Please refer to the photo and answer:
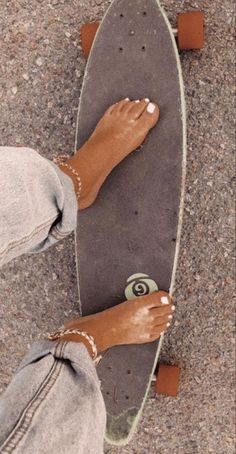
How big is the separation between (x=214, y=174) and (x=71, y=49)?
433 mm

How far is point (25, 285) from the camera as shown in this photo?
140 centimetres

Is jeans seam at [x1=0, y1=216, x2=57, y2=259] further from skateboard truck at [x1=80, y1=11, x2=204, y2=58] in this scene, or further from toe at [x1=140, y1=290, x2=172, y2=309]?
skateboard truck at [x1=80, y1=11, x2=204, y2=58]


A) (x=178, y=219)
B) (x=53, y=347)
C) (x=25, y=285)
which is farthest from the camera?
(x=25, y=285)

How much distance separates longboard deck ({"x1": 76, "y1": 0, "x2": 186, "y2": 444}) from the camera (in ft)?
3.79

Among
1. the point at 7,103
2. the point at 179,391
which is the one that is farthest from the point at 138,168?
the point at 179,391

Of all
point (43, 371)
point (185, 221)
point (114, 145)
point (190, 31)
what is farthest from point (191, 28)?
point (43, 371)

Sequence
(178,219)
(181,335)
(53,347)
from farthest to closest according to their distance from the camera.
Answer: (181,335), (178,219), (53,347)

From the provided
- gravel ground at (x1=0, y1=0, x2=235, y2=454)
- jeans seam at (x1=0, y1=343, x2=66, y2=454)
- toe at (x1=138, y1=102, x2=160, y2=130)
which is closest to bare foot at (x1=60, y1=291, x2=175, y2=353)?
gravel ground at (x1=0, y1=0, x2=235, y2=454)

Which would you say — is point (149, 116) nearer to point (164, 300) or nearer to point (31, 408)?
point (164, 300)

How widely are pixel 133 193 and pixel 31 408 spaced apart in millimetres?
524

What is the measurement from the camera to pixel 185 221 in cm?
126

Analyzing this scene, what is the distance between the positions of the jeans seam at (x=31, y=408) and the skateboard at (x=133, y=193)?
283 millimetres

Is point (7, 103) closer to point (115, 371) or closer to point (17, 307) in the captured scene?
point (17, 307)

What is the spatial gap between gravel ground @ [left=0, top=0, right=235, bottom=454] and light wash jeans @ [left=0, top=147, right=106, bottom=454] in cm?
36
